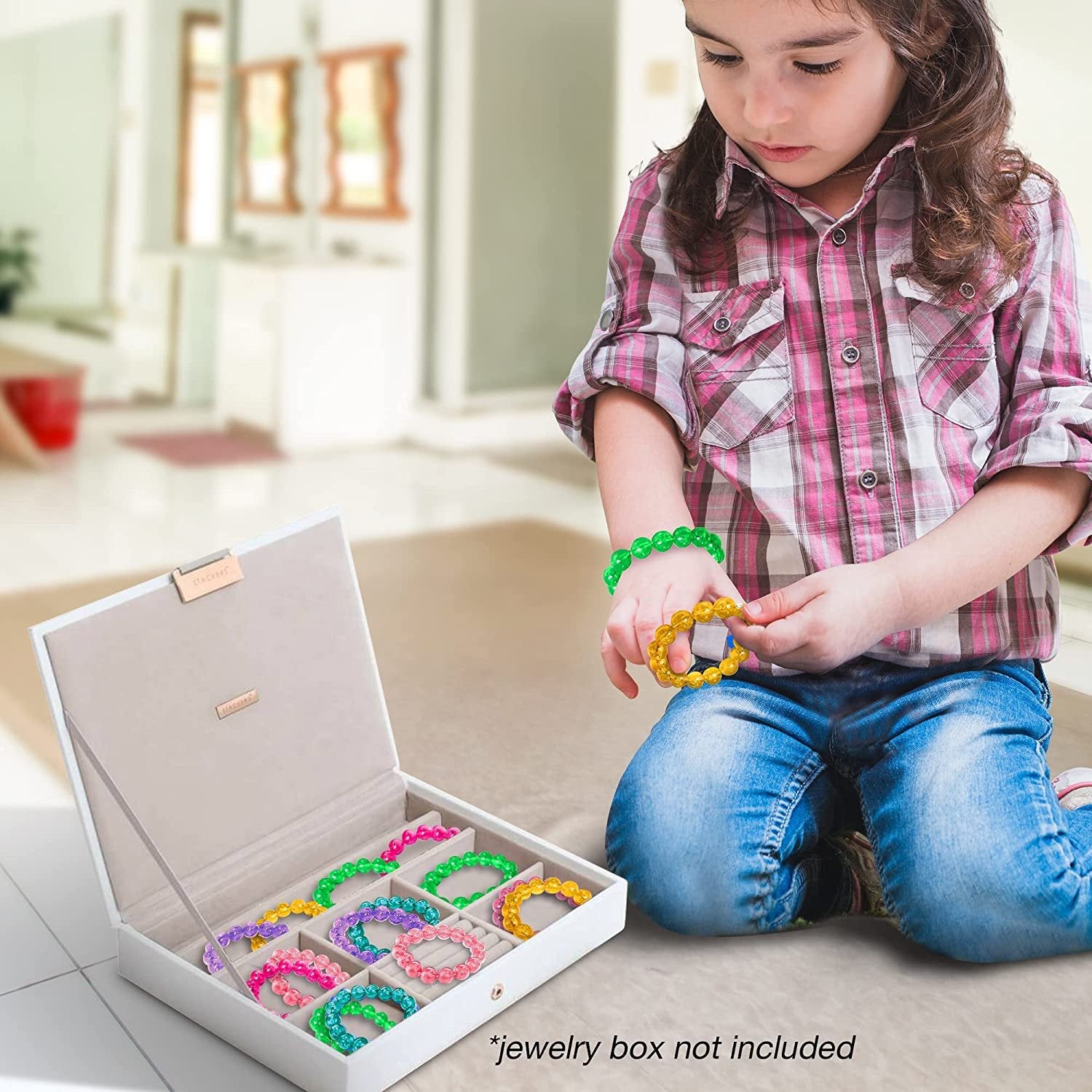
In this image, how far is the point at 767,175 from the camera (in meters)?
0.98

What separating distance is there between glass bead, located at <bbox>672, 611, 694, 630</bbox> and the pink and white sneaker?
0.38 m

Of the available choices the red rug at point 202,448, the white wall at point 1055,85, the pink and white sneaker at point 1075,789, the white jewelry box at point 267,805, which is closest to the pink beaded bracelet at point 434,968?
the white jewelry box at point 267,805

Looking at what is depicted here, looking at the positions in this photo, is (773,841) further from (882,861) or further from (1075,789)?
(1075,789)

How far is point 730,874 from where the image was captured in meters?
0.97

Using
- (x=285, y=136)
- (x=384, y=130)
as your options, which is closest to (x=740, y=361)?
(x=384, y=130)

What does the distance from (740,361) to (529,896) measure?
0.42 m

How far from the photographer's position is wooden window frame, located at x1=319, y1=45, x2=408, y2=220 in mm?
3293

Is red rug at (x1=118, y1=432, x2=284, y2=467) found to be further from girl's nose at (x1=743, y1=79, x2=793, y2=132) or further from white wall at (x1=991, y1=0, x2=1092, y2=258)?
girl's nose at (x1=743, y1=79, x2=793, y2=132)

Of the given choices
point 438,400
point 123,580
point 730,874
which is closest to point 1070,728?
point 730,874

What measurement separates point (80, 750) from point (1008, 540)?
0.63 metres

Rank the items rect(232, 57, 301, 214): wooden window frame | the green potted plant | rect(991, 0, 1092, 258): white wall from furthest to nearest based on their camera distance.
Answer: rect(232, 57, 301, 214): wooden window frame → the green potted plant → rect(991, 0, 1092, 258): white wall

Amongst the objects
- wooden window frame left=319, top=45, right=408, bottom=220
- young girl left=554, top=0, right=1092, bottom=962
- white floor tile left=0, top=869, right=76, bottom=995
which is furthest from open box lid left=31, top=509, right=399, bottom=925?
wooden window frame left=319, top=45, right=408, bottom=220

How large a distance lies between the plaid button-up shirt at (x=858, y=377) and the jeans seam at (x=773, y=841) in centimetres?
11

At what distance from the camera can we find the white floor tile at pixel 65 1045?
855 mm
